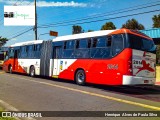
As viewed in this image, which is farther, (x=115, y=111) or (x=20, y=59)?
(x=20, y=59)

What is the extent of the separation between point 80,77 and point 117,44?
3920 mm

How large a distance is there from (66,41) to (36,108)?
32.7 feet

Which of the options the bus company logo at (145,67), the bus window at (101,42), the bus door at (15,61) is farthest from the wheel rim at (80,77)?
the bus door at (15,61)

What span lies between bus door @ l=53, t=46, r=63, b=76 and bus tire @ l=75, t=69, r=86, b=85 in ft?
7.69

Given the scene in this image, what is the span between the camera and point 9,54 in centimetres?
3119

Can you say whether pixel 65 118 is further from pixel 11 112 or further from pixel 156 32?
pixel 156 32

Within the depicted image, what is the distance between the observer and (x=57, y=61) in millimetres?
20672

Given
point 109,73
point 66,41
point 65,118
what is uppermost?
point 66,41

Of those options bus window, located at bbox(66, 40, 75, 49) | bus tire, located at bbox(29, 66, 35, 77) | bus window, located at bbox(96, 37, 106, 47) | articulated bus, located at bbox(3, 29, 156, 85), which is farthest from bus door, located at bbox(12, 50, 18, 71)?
bus window, located at bbox(96, 37, 106, 47)

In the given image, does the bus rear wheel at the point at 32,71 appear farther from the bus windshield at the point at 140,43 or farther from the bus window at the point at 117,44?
the bus windshield at the point at 140,43

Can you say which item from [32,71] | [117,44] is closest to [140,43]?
[117,44]

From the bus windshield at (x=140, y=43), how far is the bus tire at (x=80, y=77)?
3991mm

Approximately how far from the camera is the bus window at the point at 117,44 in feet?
48.2

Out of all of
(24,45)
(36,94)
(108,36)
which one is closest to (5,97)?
(36,94)
